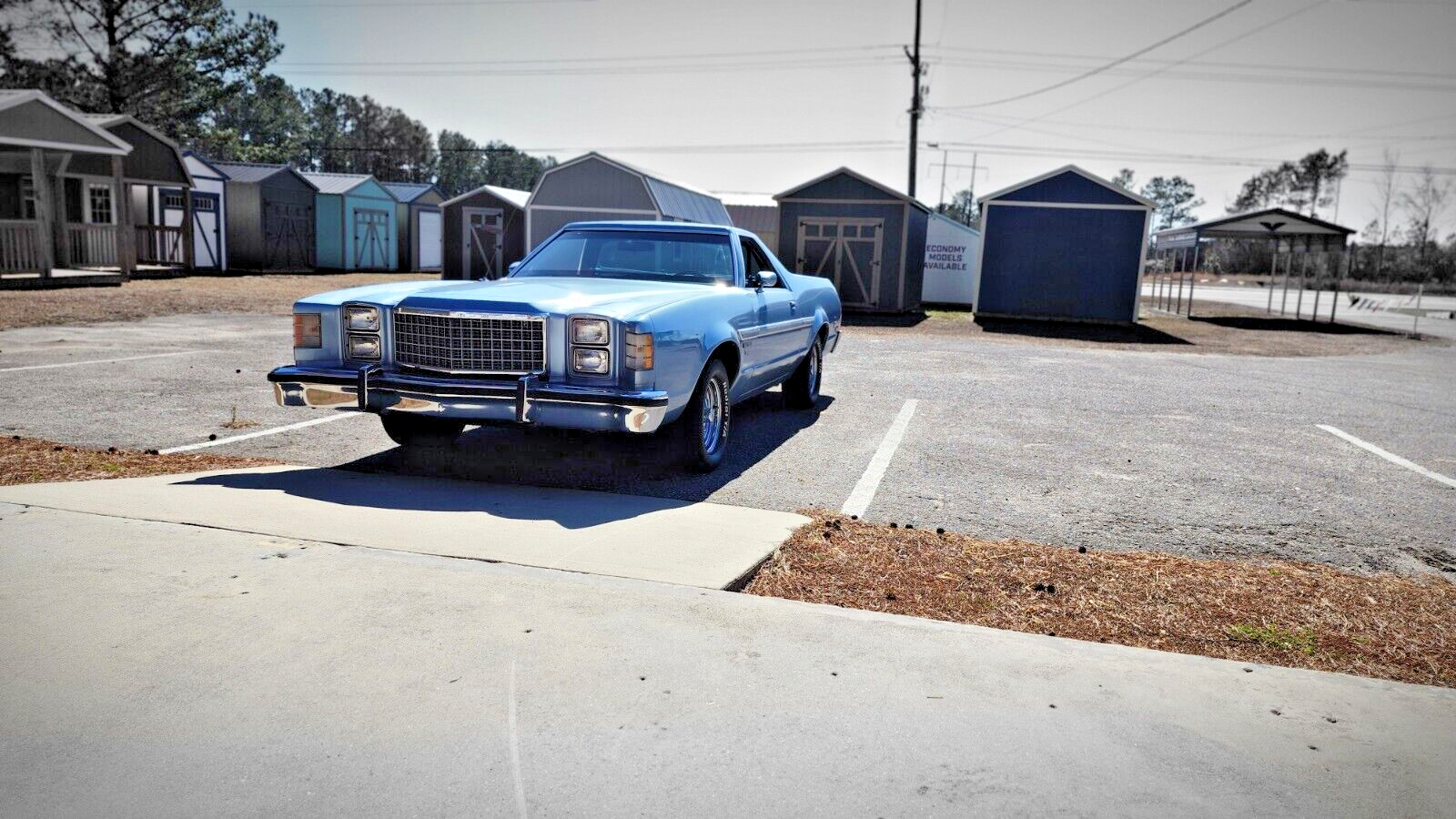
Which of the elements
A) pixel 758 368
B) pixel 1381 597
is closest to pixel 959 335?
pixel 758 368

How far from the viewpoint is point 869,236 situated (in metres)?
25.4

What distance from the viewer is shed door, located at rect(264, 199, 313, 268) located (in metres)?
35.0

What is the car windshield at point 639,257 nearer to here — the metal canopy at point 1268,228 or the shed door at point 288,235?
the metal canopy at point 1268,228

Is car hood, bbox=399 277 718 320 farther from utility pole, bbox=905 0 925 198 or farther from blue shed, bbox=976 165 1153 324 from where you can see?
utility pole, bbox=905 0 925 198

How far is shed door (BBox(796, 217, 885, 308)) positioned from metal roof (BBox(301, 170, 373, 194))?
20097 mm

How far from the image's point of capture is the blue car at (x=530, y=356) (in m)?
5.69

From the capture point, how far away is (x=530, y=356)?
5.81 metres

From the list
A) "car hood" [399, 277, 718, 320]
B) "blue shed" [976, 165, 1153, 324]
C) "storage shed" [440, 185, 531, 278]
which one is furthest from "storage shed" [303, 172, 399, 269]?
"car hood" [399, 277, 718, 320]

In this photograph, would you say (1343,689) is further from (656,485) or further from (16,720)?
(16,720)

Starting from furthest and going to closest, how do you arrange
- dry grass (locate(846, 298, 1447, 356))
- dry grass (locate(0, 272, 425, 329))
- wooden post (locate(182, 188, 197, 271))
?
wooden post (locate(182, 188, 197, 271)) < dry grass (locate(846, 298, 1447, 356)) < dry grass (locate(0, 272, 425, 329))

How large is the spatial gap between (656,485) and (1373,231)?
304 feet

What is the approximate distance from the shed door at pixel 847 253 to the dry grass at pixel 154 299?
12.5 m

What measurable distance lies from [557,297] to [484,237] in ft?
92.9

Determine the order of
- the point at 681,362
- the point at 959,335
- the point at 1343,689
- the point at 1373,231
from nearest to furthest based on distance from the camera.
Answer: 1. the point at 1343,689
2. the point at 681,362
3. the point at 959,335
4. the point at 1373,231
